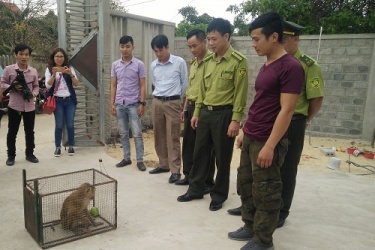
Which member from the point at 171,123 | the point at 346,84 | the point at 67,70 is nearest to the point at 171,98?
the point at 171,123

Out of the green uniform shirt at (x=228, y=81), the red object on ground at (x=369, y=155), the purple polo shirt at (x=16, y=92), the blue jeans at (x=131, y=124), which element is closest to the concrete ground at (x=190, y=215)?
the blue jeans at (x=131, y=124)

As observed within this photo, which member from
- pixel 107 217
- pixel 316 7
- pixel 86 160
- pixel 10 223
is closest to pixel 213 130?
pixel 107 217

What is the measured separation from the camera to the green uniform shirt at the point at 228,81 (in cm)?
312

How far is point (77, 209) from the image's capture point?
279cm

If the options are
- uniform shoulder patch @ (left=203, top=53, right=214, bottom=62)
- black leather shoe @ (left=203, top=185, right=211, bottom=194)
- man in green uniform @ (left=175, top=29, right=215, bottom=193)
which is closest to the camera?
uniform shoulder patch @ (left=203, top=53, right=214, bottom=62)

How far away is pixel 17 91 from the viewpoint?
4453 mm

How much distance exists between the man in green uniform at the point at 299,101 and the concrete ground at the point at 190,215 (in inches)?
22.8

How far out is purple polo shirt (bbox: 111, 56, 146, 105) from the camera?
4539 millimetres

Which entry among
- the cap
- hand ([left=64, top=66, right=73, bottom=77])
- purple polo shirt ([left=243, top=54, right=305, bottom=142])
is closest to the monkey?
purple polo shirt ([left=243, top=54, right=305, bottom=142])

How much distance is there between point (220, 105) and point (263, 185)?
1075mm

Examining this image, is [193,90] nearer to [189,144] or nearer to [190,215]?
[189,144]

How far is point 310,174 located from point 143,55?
390 centimetres

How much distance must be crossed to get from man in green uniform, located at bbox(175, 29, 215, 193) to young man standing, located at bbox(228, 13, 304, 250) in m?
1.22

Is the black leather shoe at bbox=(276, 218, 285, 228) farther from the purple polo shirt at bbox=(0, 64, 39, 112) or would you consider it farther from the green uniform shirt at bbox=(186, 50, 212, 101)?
the purple polo shirt at bbox=(0, 64, 39, 112)
